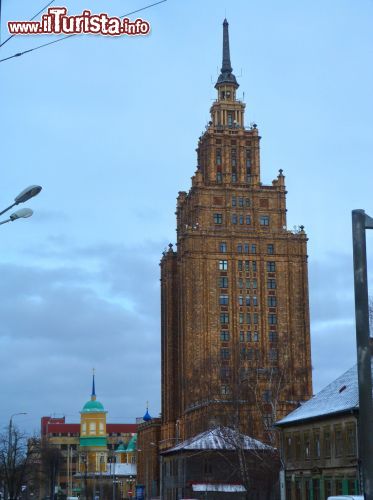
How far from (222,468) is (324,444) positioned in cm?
3154

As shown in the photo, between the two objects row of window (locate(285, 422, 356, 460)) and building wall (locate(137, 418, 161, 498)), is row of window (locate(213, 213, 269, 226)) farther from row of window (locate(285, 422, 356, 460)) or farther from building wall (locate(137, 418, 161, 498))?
row of window (locate(285, 422, 356, 460))

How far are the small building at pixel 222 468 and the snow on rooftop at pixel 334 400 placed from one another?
8.01 meters

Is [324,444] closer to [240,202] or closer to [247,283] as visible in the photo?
[247,283]

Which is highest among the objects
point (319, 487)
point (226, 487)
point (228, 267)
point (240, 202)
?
point (240, 202)

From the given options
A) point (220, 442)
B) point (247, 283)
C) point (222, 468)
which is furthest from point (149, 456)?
point (220, 442)

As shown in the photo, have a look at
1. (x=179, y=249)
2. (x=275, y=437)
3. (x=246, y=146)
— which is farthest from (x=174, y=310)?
(x=275, y=437)

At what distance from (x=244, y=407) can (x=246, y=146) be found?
273 ft

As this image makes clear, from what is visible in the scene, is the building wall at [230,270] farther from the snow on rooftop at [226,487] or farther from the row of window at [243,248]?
the snow on rooftop at [226,487]

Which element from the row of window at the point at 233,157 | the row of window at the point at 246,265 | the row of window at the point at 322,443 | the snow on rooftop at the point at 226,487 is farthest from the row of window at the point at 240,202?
the row of window at the point at 322,443

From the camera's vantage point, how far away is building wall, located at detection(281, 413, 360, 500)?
5288 centimetres

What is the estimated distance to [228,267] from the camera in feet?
500

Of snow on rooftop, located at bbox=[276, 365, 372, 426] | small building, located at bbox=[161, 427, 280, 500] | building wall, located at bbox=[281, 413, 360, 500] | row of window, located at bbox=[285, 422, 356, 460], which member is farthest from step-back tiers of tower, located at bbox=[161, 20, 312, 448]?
snow on rooftop, located at bbox=[276, 365, 372, 426]

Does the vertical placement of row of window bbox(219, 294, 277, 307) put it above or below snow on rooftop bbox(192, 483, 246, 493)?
above

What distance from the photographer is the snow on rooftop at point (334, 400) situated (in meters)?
53.1
